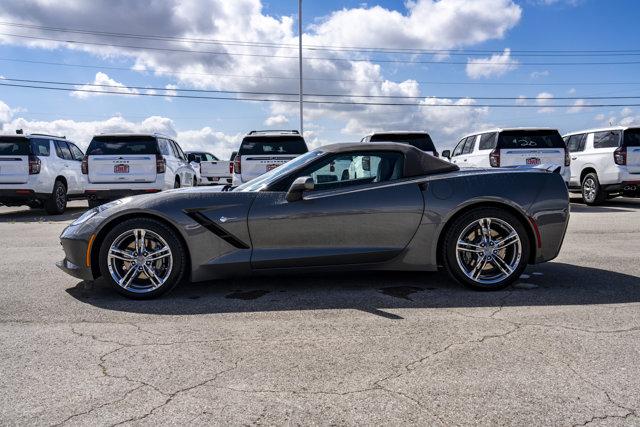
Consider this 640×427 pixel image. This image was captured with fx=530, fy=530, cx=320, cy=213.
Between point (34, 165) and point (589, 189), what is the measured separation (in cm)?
1336

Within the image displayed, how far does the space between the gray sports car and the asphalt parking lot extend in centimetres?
29

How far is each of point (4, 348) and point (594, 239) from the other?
24.0 ft

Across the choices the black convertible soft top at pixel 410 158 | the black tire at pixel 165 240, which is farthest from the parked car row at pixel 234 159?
the black tire at pixel 165 240

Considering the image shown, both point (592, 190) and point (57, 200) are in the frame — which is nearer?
point (57, 200)

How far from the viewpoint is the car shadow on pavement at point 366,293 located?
4254 mm

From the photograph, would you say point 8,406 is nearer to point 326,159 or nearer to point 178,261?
point 178,261

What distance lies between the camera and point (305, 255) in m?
4.46

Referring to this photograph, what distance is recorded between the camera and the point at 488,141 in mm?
13203

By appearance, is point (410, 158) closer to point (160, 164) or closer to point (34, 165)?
point (160, 164)

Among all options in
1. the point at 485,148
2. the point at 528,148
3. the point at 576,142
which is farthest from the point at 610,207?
the point at 485,148

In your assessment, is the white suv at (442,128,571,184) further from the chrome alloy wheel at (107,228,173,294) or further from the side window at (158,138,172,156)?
the chrome alloy wheel at (107,228,173,294)

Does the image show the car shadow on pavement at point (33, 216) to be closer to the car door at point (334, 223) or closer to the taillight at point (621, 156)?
the car door at point (334, 223)

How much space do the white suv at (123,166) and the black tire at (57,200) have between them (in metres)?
1.52

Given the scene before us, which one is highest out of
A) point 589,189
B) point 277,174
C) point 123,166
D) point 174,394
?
point 123,166
